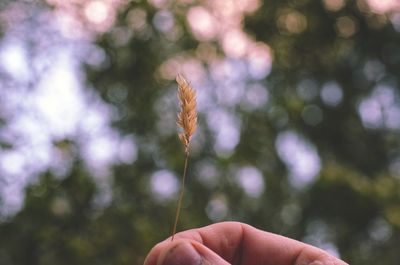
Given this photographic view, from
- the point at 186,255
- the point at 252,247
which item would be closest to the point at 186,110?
the point at 186,255

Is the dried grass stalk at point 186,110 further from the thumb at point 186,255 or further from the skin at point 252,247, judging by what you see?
the skin at point 252,247

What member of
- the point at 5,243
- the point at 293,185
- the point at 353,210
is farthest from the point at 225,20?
the point at 5,243

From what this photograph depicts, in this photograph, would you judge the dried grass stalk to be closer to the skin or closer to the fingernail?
the fingernail

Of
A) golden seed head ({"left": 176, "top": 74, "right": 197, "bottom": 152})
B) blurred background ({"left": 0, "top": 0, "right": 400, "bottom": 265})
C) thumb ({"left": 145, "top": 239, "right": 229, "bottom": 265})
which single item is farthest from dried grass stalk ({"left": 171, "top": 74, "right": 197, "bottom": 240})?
blurred background ({"left": 0, "top": 0, "right": 400, "bottom": 265})

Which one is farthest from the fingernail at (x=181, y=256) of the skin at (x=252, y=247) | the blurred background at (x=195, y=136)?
the blurred background at (x=195, y=136)

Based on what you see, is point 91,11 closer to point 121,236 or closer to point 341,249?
point 121,236

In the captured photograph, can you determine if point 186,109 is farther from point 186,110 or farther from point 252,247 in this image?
point 252,247
